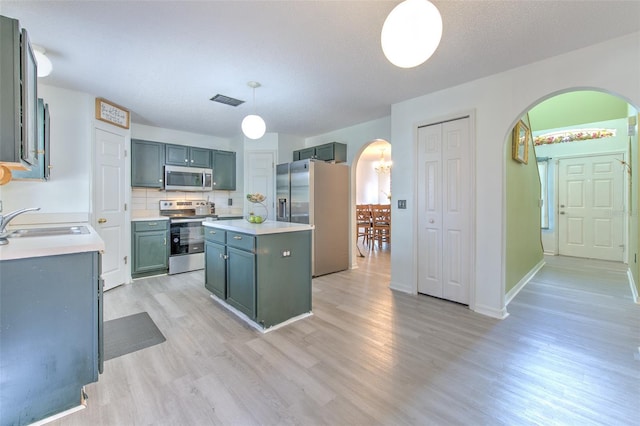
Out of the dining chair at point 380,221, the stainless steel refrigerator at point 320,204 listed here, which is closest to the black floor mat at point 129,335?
the stainless steel refrigerator at point 320,204

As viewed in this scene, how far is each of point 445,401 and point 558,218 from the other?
618cm

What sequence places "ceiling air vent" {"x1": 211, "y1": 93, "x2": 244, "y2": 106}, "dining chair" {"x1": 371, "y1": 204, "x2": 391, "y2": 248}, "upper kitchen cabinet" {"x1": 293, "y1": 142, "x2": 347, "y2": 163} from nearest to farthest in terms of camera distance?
1. "ceiling air vent" {"x1": 211, "y1": 93, "x2": 244, "y2": 106}
2. "upper kitchen cabinet" {"x1": 293, "y1": 142, "x2": 347, "y2": 163}
3. "dining chair" {"x1": 371, "y1": 204, "x2": 391, "y2": 248}

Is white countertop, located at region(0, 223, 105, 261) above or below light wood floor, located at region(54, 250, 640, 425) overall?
above

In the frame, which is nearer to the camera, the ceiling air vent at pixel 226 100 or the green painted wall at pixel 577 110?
the ceiling air vent at pixel 226 100

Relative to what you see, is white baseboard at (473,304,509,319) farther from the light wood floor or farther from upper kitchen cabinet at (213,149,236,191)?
upper kitchen cabinet at (213,149,236,191)

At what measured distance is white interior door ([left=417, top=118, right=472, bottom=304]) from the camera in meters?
2.99

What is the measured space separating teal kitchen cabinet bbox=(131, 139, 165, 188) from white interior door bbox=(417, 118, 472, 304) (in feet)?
13.2

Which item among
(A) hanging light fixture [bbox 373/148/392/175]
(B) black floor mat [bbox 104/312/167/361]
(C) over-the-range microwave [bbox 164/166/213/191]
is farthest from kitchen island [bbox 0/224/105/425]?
(A) hanging light fixture [bbox 373/148/392/175]

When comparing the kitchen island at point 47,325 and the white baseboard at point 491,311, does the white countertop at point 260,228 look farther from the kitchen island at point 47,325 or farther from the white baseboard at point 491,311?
the white baseboard at point 491,311

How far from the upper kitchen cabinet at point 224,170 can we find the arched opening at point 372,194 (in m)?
2.79

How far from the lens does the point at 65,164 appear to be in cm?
323

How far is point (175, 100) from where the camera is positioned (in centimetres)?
345

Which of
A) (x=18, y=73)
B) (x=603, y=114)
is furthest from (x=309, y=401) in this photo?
(x=603, y=114)

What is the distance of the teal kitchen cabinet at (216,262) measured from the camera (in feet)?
9.50
